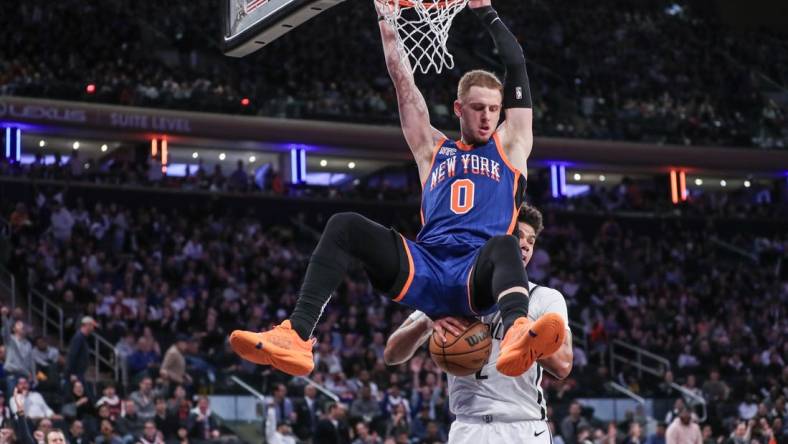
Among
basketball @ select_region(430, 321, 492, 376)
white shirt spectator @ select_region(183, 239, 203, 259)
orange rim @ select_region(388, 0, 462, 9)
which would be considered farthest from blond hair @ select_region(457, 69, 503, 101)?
white shirt spectator @ select_region(183, 239, 203, 259)

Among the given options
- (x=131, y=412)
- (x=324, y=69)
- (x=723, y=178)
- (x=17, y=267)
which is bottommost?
(x=131, y=412)

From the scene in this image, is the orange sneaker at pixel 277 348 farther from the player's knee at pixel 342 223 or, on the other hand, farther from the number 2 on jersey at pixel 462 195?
the number 2 on jersey at pixel 462 195

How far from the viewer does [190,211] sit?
25.5 meters

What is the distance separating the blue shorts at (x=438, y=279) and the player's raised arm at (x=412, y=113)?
0.61 meters

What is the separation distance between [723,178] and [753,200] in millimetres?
1096

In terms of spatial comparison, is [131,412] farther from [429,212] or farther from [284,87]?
[284,87]

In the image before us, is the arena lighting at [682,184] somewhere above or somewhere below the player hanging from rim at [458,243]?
above

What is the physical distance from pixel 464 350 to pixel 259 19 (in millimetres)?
2490

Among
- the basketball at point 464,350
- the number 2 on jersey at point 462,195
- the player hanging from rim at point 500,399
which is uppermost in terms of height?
the number 2 on jersey at point 462,195

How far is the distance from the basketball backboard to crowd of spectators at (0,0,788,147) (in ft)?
63.9

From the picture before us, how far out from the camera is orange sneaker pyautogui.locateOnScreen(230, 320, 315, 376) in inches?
209

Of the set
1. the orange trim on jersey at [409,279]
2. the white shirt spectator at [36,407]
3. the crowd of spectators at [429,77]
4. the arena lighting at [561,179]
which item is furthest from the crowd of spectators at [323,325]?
the orange trim on jersey at [409,279]

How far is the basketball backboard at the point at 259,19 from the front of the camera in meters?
6.64

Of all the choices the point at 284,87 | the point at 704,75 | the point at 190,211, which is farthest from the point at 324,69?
Answer: the point at 704,75
